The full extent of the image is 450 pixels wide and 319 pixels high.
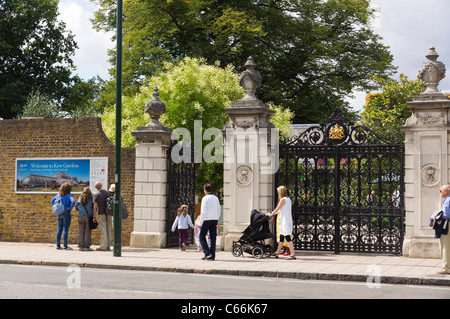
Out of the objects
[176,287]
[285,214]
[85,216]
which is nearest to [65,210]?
[85,216]

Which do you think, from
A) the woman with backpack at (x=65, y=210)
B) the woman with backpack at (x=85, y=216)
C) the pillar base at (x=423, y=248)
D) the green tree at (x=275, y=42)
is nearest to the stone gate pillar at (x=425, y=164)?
the pillar base at (x=423, y=248)

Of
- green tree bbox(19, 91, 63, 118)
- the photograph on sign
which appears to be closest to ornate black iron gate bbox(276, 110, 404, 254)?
the photograph on sign

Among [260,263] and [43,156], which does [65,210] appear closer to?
[43,156]

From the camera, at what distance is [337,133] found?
1652 centimetres

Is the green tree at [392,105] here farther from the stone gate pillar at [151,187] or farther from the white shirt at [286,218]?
the white shirt at [286,218]

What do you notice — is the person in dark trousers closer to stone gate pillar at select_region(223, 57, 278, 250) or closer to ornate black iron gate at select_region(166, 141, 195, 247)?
ornate black iron gate at select_region(166, 141, 195, 247)

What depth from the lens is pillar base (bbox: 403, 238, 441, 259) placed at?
15125mm

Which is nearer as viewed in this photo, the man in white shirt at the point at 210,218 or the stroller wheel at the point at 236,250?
the man in white shirt at the point at 210,218

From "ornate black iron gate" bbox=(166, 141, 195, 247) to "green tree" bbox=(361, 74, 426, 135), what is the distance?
15176mm

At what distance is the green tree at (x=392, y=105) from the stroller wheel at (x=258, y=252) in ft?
58.1

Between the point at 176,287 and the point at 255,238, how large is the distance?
17.1 ft

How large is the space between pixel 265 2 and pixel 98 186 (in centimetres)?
2529

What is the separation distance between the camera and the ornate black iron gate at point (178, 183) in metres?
18.1

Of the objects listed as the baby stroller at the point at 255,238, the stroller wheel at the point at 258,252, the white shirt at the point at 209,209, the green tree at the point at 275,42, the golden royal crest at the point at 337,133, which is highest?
the green tree at the point at 275,42
